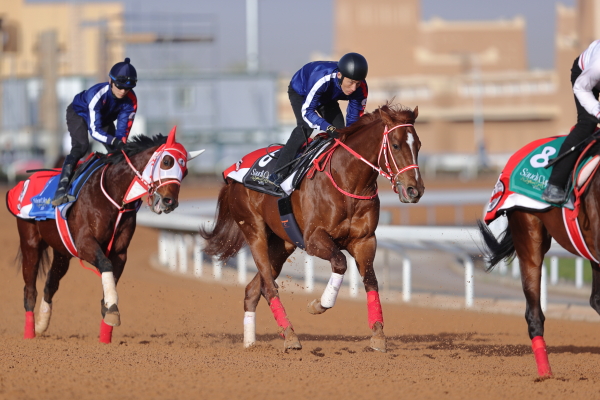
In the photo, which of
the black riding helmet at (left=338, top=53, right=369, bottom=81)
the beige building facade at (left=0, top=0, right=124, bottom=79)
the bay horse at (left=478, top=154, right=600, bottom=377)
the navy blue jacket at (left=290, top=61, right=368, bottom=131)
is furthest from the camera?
the beige building facade at (left=0, top=0, right=124, bottom=79)

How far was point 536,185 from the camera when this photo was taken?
536cm

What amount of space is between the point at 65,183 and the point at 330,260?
244 cm

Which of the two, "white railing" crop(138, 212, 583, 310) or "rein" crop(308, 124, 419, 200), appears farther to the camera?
"white railing" crop(138, 212, 583, 310)

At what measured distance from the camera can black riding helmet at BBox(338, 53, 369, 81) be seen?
6.02 meters

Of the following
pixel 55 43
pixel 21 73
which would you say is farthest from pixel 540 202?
pixel 21 73

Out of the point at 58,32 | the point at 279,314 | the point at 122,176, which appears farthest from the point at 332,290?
the point at 58,32

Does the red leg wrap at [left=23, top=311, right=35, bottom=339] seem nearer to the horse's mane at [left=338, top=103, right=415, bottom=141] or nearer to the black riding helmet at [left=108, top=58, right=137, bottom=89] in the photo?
the black riding helmet at [left=108, top=58, right=137, bottom=89]

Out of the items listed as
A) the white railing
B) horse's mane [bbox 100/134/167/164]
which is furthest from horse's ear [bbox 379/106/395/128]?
the white railing

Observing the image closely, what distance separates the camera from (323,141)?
6473 mm

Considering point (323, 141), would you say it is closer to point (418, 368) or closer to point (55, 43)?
point (418, 368)

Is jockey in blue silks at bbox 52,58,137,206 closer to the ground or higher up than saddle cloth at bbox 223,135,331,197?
higher up

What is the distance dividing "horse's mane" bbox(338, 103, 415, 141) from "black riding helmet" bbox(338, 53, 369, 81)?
29 centimetres

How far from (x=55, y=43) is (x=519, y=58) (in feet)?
127

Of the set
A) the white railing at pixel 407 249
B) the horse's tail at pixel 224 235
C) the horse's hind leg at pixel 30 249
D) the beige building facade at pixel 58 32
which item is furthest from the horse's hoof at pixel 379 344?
the beige building facade at pixel 58 32
